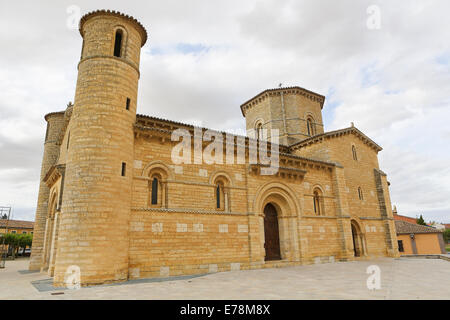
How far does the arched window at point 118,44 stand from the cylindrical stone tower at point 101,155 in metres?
0.05

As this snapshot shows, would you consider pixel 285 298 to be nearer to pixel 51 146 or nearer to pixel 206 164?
pixel 206 164

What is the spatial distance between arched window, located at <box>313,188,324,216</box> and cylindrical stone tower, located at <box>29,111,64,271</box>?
16.8m

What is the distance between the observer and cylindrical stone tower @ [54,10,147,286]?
9.91 meters

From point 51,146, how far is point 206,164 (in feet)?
44.4

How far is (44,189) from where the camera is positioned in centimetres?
1903

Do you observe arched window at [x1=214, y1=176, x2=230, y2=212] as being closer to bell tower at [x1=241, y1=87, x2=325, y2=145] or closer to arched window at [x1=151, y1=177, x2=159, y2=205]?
arched window at [x1=151, y1=177, x2=159, y2=205]

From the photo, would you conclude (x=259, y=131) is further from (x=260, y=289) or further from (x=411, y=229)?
(x=411, y=229)

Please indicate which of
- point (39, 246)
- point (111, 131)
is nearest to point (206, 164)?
point (111, 131)

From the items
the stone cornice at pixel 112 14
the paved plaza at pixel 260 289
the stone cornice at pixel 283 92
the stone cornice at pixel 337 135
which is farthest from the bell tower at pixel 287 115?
the paved plaza at pixel 260 289

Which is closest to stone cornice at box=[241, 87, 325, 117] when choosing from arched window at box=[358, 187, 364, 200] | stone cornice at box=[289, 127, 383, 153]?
stone cornice at box=[289, 127, 383, 153]

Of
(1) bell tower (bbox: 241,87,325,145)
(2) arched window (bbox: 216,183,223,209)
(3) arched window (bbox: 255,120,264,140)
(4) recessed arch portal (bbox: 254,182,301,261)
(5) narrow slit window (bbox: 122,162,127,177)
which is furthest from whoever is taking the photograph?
(3) arched window (bbox: 255,120,264,140)

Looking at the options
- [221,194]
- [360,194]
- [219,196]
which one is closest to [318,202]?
[360,194]

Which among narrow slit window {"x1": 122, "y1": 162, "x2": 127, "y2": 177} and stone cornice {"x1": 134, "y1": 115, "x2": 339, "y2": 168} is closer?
narrow slit window {"x1": 122, "y1": 162, "x2": 127, "y2": 177}

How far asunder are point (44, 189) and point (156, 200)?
11595mm
